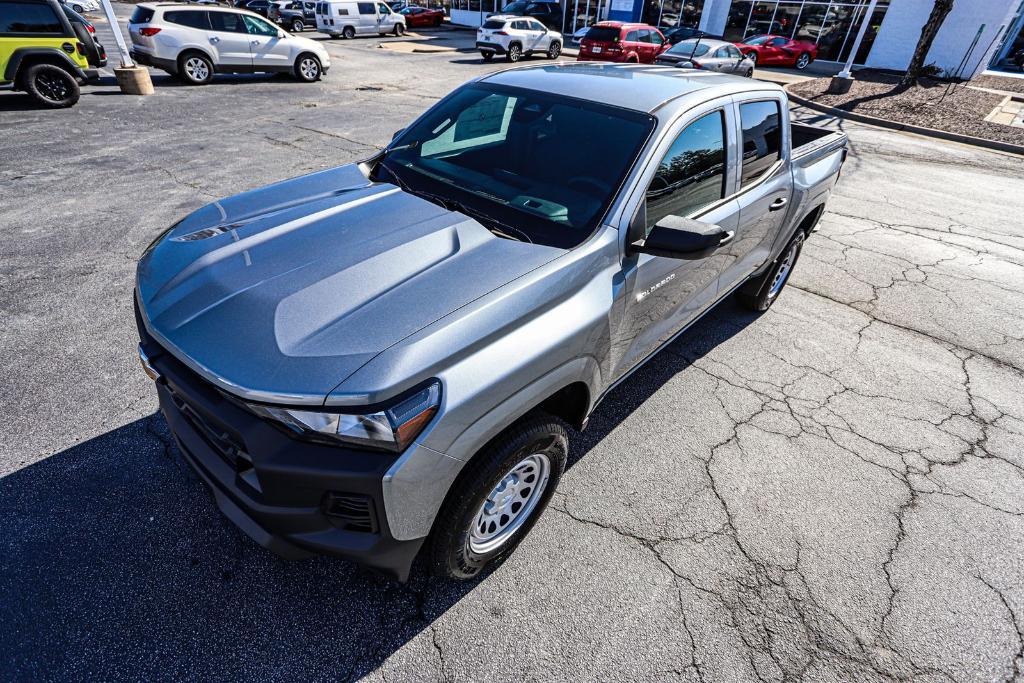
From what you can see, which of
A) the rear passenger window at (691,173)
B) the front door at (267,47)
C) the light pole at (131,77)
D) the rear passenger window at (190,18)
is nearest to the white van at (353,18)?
the front door at (267,47)

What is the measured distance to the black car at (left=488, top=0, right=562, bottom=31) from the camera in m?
27.4

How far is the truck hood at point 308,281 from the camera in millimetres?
1777

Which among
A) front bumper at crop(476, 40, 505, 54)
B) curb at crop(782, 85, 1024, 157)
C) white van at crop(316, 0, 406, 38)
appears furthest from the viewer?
white van at crop(316, 0, 406, 38)

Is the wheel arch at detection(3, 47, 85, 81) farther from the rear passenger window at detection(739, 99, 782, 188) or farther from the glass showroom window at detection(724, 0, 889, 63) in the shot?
the glass showroom window at detection(724, 0, 889, 63)

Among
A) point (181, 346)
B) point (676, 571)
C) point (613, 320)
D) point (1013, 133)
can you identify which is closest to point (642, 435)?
point (676, 571)

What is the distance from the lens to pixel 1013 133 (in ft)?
40.6

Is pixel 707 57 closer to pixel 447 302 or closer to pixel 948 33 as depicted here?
pixel 948 33

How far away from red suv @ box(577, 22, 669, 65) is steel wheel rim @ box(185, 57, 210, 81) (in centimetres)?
1262

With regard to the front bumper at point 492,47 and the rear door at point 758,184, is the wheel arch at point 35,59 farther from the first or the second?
the front bumper at point 492,47

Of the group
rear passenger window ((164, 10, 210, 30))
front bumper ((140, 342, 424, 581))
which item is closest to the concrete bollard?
rear passenger window ((164, 10, 210, 30))

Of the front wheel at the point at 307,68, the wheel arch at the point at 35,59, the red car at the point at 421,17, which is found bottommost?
the red car at the point at 421,17

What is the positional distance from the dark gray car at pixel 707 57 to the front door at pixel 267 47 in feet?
39.1

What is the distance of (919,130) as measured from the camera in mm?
12773

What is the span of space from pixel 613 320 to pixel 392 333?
43.9 inches
